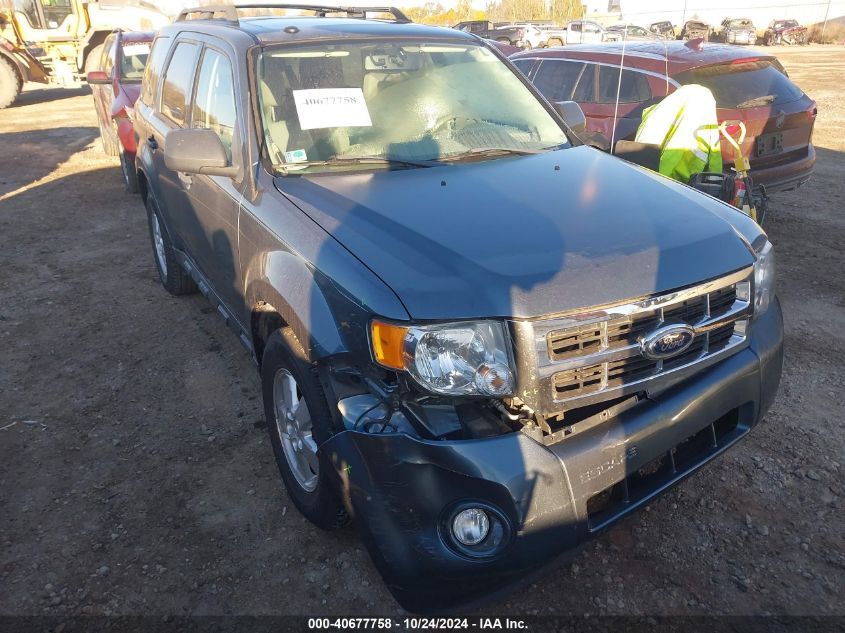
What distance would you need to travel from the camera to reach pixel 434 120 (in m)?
3.21

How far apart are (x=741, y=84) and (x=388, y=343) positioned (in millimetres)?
5258

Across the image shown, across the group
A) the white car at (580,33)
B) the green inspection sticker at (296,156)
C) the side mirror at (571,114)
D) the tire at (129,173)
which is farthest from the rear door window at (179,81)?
the white car at (580,33)

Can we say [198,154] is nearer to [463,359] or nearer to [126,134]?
[463,359]

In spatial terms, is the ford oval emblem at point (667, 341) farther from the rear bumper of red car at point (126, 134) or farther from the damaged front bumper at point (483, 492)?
the rear bumper of red car at point (126, 134)

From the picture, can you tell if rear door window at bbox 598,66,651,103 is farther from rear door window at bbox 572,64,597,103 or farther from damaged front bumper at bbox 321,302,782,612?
damaged front bumper at bbox 321,302,782,612

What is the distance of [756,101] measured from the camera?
5.75 m

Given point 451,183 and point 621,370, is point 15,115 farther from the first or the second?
point 621,370

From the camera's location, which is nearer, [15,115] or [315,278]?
[315,278]

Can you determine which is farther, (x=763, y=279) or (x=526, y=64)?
(x=526, y=64)

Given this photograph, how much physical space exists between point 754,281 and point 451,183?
1216mm

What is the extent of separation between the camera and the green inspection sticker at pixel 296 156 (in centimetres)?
292

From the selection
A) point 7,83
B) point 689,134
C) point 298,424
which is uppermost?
point 689,134

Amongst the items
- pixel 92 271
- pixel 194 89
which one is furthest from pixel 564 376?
pixel 92 271

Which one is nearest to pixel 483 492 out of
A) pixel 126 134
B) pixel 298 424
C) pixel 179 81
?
pixel 298 424
